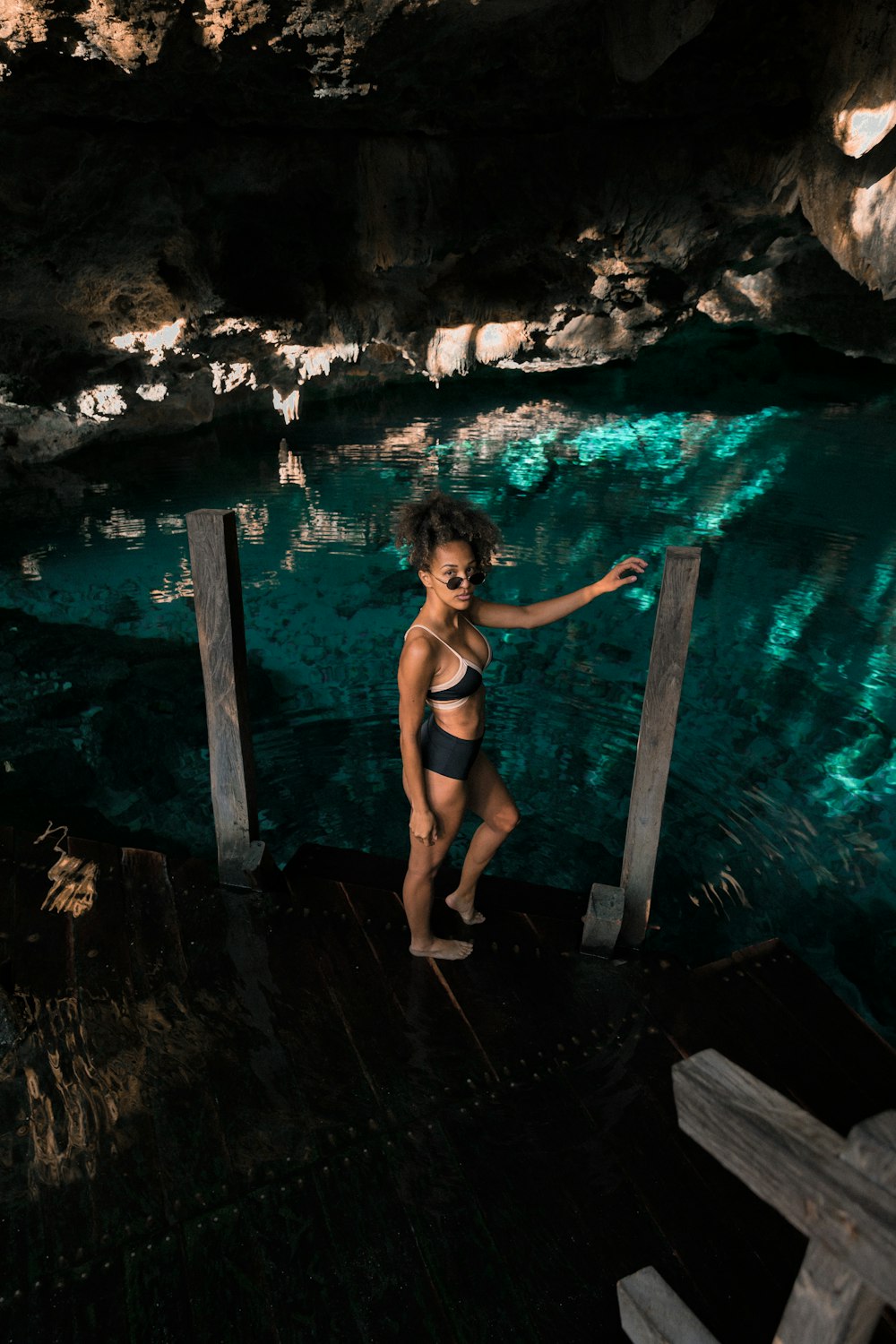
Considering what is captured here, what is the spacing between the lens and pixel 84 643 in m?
8.25

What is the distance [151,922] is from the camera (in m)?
3.71

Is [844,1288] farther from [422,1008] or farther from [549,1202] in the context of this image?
[422,1008]

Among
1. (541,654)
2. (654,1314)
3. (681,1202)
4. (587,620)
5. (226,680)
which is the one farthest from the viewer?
(587,620)

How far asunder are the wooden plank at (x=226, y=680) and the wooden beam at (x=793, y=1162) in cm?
249

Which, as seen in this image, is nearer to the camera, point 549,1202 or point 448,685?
point 549,1202

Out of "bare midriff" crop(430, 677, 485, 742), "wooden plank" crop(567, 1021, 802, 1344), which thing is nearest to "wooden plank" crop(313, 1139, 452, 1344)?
"wooden plank" crop(567, 1021, 802, 1344)

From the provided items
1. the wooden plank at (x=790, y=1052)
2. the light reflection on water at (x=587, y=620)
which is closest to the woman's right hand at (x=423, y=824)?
the wooden plank at (x=790, y=1052)

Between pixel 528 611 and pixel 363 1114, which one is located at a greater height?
pixel 528 611

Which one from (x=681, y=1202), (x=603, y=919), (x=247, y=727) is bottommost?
(x=681, y=1202)

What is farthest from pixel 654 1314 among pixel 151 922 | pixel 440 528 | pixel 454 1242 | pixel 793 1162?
pixel 151 922

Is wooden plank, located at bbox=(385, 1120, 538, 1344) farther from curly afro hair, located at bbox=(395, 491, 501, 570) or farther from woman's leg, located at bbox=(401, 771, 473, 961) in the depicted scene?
curly afro hair, located at bbox=(395, 491, 501, 570)

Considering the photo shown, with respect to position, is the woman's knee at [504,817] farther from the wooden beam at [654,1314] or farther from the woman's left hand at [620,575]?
the wooden beam at [654,1314]

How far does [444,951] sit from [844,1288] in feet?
7.12

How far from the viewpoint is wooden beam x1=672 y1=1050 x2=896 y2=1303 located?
1.34m
